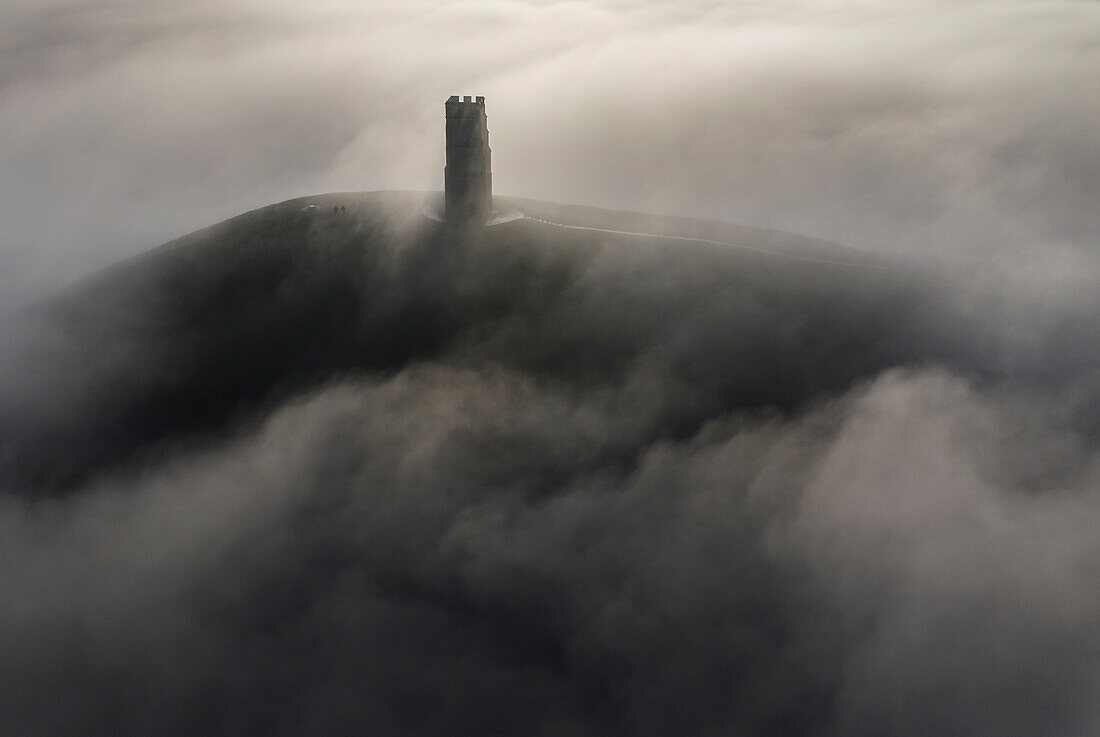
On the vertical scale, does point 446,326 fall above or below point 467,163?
below

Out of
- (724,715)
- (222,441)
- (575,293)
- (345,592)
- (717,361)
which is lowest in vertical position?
(724,715)

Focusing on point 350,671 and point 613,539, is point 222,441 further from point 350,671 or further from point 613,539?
point 613,539

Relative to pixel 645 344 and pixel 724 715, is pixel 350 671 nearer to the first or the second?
pixel 724 715

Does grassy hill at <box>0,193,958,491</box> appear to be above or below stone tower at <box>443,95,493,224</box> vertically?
below

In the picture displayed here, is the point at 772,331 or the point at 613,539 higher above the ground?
the point at 772,331

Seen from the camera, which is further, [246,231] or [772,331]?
[246,231]

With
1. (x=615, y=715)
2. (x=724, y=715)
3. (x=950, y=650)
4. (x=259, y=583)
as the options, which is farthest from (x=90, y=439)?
(x=950, y=650)

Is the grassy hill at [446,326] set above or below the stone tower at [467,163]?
below
